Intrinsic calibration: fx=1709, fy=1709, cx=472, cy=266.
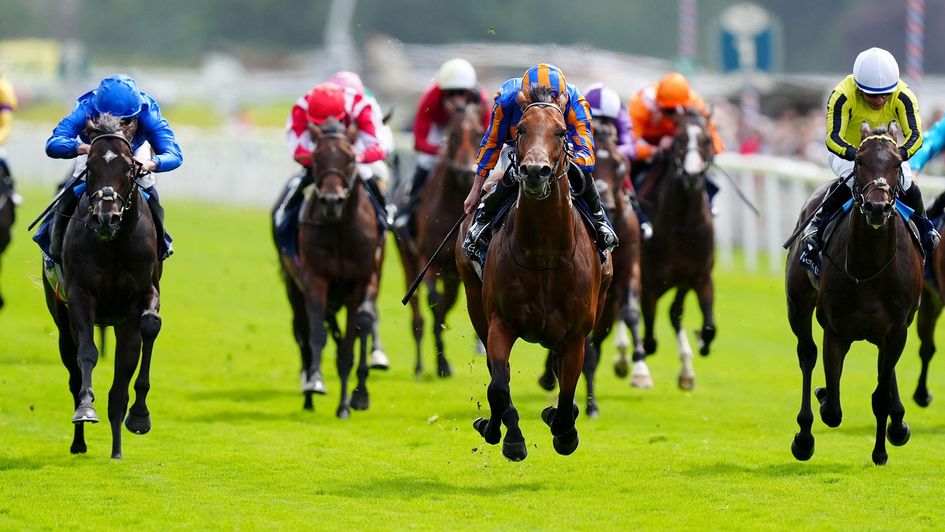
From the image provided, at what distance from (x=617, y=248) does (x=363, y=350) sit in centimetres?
201

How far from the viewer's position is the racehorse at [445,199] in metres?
13.1

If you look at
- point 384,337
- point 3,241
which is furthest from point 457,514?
point 384,337

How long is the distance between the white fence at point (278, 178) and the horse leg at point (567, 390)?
885 cm

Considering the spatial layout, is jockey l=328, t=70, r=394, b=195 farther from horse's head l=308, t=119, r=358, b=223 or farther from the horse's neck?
the horse's neck

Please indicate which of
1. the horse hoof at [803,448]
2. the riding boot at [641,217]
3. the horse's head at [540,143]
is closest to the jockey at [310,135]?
the riding boot at [641,217]

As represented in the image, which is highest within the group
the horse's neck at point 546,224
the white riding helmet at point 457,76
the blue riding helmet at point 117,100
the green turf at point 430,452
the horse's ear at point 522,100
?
the white riding helmet at point 457,76

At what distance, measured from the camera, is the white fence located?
829 inches

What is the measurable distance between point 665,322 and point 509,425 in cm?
1086

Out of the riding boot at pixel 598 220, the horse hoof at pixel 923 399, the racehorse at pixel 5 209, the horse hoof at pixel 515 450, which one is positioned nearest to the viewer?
the horse hoof at pixel 515 450

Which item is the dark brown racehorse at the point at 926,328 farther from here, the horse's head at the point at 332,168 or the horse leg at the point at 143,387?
the horse leg at the point at 143,387

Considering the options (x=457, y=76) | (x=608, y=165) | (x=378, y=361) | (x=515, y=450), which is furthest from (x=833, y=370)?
(x=457, y=76)

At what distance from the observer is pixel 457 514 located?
26.7ft

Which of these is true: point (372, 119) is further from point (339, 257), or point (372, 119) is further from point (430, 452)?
point (430, 452)

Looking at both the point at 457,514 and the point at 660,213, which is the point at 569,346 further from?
the point at 660,213
